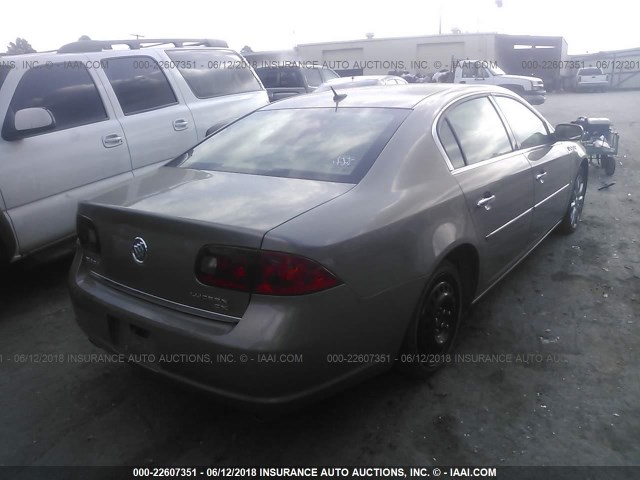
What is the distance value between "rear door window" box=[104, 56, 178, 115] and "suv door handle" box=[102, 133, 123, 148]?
0.31m

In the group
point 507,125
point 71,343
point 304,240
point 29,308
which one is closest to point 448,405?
point 304,240

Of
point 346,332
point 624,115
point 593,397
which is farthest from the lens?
point 624,115

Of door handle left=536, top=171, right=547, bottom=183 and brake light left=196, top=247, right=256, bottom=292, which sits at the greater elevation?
brake light left=196, top=247, right=256, bottom=292

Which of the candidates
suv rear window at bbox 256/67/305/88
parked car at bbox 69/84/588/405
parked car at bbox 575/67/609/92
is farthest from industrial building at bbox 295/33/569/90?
parked car at bbox 69/84/588/405

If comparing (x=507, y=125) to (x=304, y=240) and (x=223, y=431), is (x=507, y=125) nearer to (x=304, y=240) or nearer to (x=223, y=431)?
(x=304, y=240)

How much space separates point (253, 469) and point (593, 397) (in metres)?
1.81

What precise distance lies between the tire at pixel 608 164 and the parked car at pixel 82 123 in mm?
5434

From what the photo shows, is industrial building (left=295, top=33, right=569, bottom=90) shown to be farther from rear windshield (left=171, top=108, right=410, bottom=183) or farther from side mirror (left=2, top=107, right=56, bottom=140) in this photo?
rear windshield (left=171, top=108, right=410, bottom=183)

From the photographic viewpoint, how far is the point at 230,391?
7.18ft

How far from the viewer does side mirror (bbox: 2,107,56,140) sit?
3.82 m

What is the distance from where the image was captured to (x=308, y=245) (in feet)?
6.91

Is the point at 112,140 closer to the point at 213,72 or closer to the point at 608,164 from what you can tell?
the point at 213,72

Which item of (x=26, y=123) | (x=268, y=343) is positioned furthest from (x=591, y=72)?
(x=268, y=343)

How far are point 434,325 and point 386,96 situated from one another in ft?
4.86
